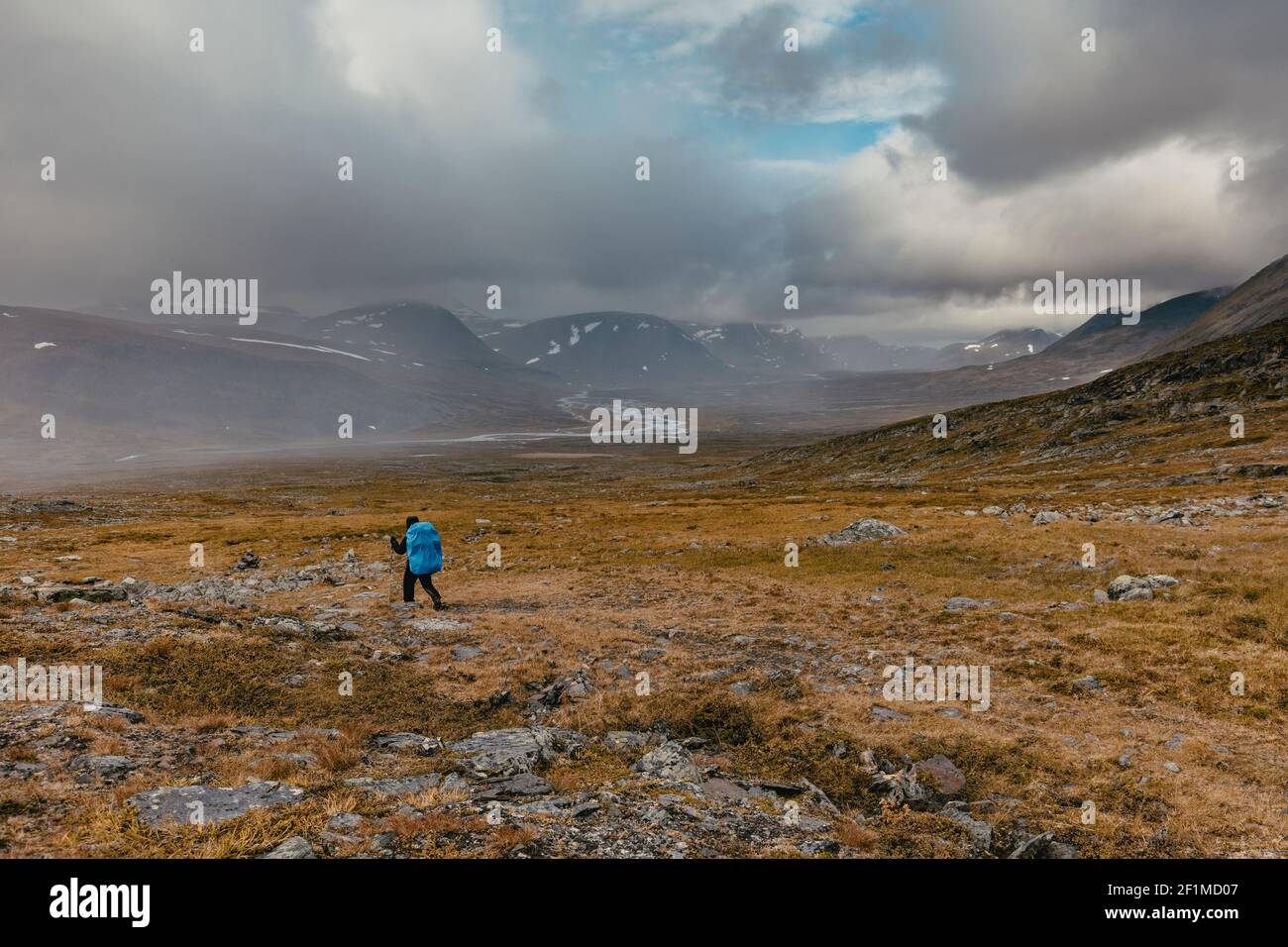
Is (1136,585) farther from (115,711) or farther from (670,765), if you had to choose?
(115,711)

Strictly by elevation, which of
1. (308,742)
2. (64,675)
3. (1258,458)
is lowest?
(308,742)

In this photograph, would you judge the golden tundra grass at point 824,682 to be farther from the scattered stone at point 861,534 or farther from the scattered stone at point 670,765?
the scattered stone at point 861,534

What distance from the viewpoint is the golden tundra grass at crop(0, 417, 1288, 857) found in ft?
29.2

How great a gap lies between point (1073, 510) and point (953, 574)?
2126cm

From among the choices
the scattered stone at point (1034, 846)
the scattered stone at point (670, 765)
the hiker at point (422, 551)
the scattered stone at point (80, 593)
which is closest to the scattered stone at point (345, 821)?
the scattered stone at point (670, 765)

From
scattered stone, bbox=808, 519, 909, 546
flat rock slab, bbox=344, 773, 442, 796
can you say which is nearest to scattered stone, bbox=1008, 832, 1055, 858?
flat rock slab, bbox=344, 773, 442, 796

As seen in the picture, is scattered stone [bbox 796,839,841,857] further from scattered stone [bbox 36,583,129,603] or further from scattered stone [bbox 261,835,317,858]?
scattered stone [bbox 36,583,129,603]

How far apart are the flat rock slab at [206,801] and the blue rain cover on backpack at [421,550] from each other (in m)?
14.1

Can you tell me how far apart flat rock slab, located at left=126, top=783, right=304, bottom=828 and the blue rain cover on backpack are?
14.1 meters

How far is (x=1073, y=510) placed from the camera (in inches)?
1630

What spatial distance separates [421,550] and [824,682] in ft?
49.5

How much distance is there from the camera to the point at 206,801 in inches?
320
